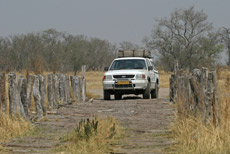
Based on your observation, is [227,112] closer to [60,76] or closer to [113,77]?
[60,76]

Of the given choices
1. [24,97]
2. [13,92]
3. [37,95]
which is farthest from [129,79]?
[13,92]

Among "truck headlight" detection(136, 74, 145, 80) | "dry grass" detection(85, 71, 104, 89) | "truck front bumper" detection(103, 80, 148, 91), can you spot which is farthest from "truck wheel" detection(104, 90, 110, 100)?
"dry grass" detection(85, 71, 104, 89)

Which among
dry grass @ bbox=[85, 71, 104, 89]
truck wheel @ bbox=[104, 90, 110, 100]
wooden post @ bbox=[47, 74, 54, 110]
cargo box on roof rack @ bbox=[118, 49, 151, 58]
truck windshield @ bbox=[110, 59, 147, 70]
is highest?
cargo box on roof rack @ bbox=[118, 49, 151, 58]

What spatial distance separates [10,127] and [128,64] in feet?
38.5

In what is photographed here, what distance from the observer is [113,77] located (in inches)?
795

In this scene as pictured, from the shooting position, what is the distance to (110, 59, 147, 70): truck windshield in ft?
69.2

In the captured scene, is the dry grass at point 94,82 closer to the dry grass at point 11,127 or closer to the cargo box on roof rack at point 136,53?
the cargo box on roof rack at point 136,53

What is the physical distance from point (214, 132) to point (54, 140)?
2769 millimetres

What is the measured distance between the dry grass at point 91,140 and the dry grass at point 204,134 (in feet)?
3.50

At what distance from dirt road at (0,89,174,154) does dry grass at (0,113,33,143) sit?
25 cm

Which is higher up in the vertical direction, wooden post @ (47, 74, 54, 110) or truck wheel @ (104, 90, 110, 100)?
wooden post @ (47, 74, 54, 110)

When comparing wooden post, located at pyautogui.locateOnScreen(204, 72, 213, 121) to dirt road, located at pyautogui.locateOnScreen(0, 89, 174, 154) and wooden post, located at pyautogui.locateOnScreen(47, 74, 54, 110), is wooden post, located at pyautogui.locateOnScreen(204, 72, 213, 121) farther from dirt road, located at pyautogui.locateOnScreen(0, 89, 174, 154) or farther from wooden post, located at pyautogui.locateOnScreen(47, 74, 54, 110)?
wooden post, located at pyautogui.locateOnScreen(47, 74, 54, 110)

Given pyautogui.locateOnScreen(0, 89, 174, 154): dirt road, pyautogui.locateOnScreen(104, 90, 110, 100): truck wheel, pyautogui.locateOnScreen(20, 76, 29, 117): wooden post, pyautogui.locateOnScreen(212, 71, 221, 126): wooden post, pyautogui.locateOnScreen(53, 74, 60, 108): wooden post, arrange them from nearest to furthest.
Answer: pyautogui.locateOnScreen(0, 89, 174, 154): dirt road < pyautogui.locateOnScreen(212, 71, 221, 126): wooden post < pyautogui.locateOnScreen(20, 76, 29, 117): wooden post < pyautogui.locateOnScreen(53, 74, 60, 108): wooden post < pyautogui.locateOnScreen(104, 90, 110, 100): truck wheel

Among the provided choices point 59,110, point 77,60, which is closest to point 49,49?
point 77,60
